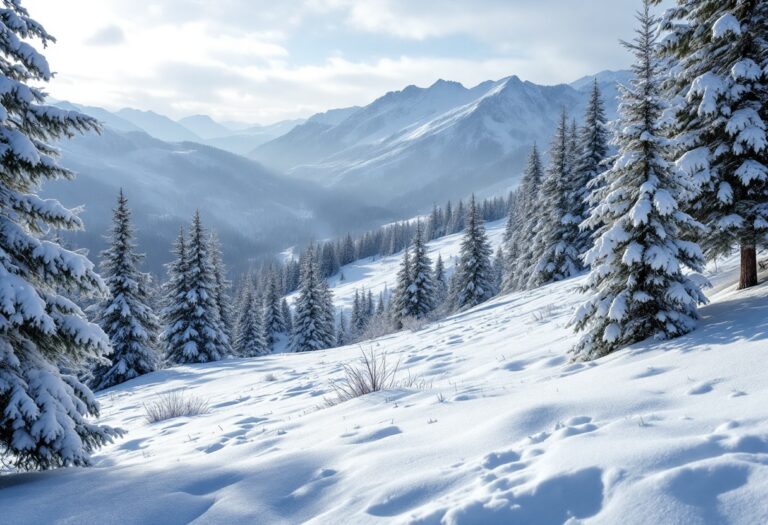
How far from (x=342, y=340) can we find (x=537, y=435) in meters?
71.6

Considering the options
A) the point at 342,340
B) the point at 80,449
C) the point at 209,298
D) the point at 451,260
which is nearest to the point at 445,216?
the point at 451,260

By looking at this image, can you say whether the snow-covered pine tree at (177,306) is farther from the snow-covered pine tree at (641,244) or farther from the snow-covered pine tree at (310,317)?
the snow-covered pine tree at (641,244)

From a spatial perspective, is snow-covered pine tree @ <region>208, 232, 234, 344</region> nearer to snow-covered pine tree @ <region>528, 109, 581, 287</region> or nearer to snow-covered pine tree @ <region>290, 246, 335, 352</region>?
snow-covered pine tree @ <region>290, 246, 335, 352</region>

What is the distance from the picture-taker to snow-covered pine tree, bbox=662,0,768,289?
9.26m

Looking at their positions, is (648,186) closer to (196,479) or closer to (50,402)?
(196,479)

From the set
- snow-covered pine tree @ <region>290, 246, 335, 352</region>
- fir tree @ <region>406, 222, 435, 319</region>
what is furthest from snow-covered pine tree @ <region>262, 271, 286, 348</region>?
fir tree @ <region>406, 222, 435, 319</region>

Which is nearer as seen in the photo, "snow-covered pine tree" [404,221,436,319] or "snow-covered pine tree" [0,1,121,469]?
"snow-covered pine tree" [0,1,121,469]

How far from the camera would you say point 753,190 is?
9.66 metres

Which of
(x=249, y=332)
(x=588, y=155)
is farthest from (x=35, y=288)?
(x=249, y=332)

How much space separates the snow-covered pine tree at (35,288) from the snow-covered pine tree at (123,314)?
1952cm

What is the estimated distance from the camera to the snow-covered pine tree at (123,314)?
2427 cm

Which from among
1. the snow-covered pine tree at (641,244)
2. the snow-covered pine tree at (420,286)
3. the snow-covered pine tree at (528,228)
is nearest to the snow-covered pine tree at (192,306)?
the snow-covered pine tree at (420,286)

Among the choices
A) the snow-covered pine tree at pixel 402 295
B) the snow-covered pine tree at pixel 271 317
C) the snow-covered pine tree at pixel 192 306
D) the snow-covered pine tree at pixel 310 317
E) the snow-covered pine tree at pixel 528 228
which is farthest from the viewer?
the snow-covered pine tree at pixel 271 317

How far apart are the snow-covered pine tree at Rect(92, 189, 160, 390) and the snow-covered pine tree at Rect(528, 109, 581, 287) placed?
2278 centimetres
